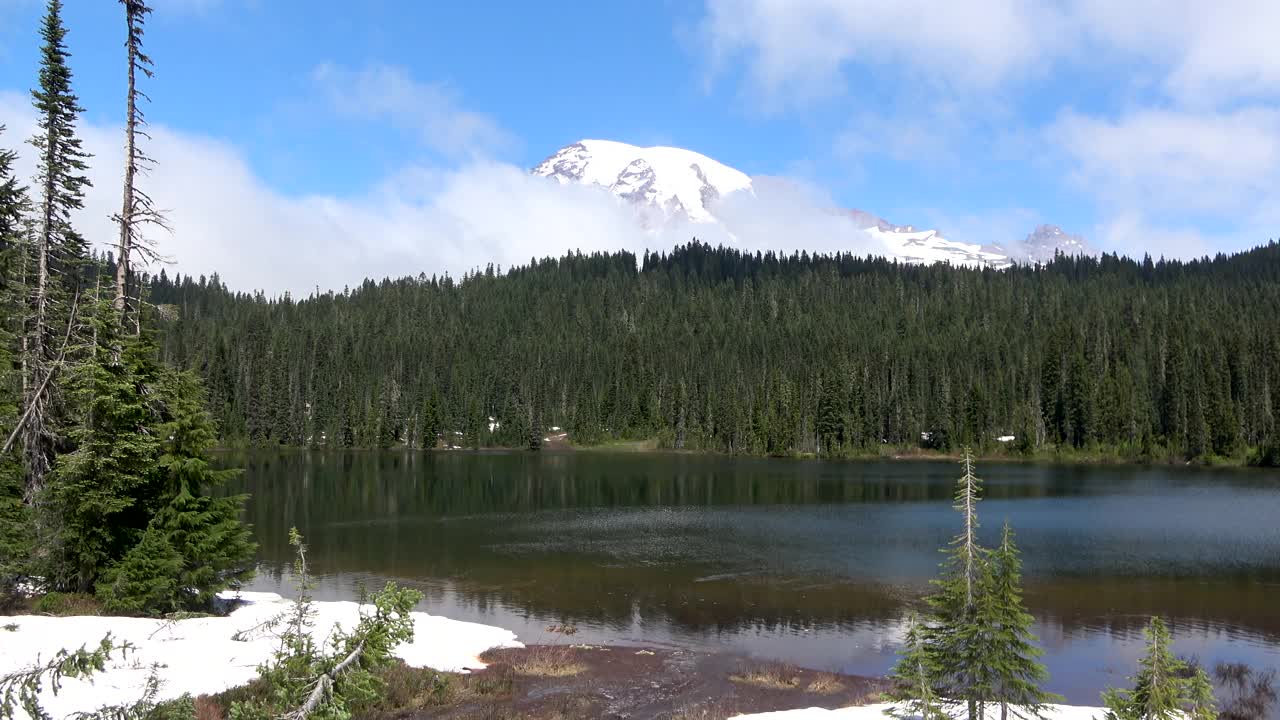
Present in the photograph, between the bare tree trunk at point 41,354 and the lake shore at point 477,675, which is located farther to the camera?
the bare tree trunk at point 41,354

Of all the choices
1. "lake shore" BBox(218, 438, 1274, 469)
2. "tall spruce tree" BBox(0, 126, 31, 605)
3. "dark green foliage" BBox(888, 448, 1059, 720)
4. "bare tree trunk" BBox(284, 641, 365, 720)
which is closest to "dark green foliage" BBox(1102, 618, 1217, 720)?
"dark green foliage" BBox(888, 448, 1059, 720)

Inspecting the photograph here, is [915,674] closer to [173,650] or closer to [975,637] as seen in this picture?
[975,637]

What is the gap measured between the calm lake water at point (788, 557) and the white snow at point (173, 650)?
5.49 meters

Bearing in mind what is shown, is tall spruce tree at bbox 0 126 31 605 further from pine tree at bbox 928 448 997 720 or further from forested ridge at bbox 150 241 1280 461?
forested ridge at bbox 150 241 1280 461

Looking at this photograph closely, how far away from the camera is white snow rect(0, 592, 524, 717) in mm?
14656

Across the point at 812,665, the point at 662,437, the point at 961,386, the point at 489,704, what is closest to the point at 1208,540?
the point at 812,665

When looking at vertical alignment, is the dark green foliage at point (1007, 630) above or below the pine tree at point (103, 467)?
below

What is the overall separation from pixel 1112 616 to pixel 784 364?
14809 cm

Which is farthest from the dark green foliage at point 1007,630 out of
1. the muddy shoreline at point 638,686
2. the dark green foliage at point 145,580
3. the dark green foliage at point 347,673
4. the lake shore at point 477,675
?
the dark green foliage at point 145,580

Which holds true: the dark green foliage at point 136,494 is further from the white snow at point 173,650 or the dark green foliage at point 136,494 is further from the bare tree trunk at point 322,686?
the bare tree trunk at point 322,686

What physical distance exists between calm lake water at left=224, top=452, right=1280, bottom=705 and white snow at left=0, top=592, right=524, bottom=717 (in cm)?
549

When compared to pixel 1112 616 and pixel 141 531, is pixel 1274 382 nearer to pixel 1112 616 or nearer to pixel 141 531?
pixel 1112 616

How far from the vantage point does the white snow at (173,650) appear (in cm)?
1466

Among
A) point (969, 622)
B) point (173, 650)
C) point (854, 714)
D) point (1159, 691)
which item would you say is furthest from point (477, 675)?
point (1159, 691)
